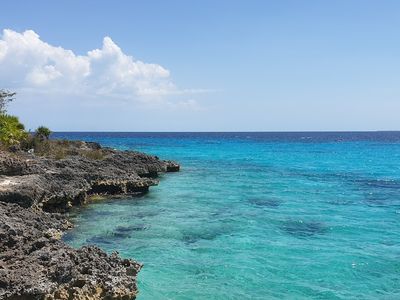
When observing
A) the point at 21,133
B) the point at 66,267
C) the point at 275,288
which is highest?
the point at 21,133

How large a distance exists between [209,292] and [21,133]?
33.4 metres

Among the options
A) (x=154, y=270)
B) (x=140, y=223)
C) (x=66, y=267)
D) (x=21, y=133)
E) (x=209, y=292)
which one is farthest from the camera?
(x=21, y=133)

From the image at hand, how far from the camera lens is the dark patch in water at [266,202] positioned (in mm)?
33031

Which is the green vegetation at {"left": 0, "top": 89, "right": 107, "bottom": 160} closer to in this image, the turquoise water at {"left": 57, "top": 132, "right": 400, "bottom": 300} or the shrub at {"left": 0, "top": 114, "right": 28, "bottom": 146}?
the shrub at {"left": 0, "top": 114, "right": 28, "bottom": 146}

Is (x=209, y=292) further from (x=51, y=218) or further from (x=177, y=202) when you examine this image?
(x=177, y=202)

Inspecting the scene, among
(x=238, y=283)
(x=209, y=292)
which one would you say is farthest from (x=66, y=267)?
(x=238, y=283)

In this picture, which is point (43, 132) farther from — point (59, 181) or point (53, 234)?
point (53, 234)

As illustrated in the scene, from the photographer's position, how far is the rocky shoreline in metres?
12.6

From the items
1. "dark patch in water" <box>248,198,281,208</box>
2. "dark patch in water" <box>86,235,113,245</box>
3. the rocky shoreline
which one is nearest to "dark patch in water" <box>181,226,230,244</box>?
"dark patch in water" <box>86,235,113,245</box>

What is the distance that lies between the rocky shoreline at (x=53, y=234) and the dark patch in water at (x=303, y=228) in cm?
1185

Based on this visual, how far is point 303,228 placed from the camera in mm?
25547

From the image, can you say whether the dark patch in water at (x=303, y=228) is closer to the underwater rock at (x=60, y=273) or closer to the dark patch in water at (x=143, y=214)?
the dark patch in water at (x=143, y=214)

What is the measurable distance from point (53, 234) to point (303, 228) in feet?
44.2

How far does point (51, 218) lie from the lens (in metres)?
23.0
